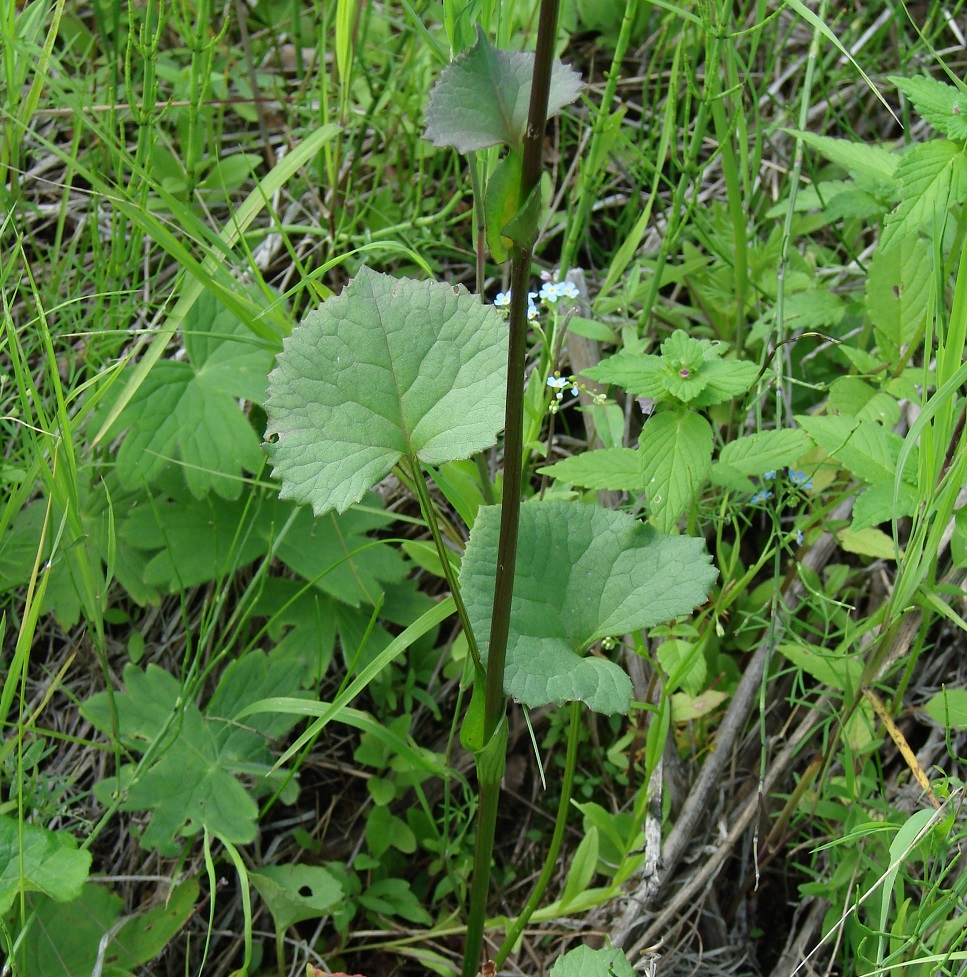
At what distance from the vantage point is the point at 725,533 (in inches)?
77.7

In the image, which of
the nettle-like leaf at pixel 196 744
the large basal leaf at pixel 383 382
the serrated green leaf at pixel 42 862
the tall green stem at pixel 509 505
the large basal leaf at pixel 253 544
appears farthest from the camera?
the large basal leaf at pixel 253 544

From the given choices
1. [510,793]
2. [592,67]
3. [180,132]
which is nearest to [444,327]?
[510,793]

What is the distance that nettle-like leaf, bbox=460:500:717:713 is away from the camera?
46.4 inches

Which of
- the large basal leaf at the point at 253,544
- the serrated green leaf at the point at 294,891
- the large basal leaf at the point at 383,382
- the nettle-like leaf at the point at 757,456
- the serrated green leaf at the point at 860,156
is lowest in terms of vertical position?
the serrated green leaf at the point at 294,891

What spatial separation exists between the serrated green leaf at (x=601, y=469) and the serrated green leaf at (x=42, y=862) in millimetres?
887

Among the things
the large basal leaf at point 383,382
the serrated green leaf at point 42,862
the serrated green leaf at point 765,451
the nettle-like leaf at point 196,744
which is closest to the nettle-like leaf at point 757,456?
the serrated green leaf at point 765,451

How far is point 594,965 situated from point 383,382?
77 centimetres

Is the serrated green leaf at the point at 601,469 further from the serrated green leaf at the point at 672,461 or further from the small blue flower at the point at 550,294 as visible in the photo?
the small blue flower at the point at 550,294

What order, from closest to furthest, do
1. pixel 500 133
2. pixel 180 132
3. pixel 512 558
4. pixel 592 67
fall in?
pixel 500 133 < pixel 512 558 < pixel 180 132 < pixel 592 67

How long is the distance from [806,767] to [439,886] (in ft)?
2.26

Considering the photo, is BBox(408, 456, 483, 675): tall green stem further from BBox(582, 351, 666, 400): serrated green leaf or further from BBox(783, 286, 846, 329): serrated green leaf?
BBox(783, 286, 846, 329): serrated green leaf

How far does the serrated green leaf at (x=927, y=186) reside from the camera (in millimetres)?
1447

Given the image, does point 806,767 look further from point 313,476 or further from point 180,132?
point 180,132

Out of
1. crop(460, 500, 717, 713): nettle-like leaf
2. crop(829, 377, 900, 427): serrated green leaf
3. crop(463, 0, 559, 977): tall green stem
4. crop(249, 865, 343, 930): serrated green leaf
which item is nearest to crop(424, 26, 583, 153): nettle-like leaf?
crop(463, 0, 559, 977): tall green stem
